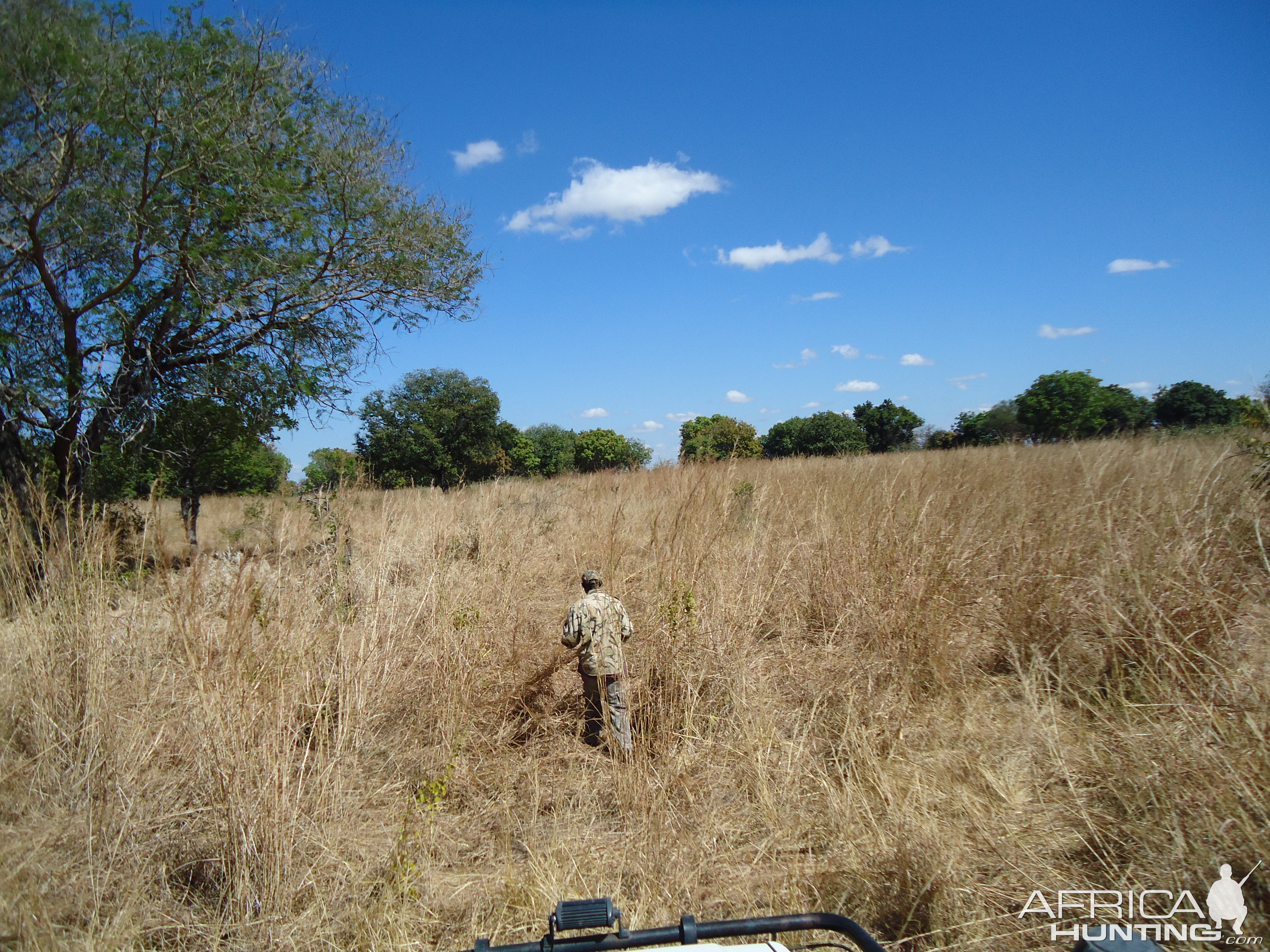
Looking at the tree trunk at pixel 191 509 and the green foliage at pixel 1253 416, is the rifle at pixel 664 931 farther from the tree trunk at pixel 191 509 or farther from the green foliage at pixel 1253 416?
the tree trunk at pixel 191 509

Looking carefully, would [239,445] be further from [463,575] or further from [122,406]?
[463,575]

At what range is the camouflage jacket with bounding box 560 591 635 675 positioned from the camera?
11.1 ft

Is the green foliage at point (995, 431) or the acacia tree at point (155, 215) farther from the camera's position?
the green foliage at point (995, 431)

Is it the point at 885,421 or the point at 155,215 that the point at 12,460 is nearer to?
the point at 155,215

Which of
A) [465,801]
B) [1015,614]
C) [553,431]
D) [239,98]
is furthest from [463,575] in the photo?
[553,431]

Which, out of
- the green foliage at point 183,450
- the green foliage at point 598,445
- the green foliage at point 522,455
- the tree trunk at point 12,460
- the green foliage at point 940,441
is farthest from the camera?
the green foliage at point 598,445

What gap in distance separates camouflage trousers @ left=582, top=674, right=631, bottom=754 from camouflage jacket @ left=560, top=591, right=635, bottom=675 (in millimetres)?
60

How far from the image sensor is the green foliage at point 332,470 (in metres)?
4.16

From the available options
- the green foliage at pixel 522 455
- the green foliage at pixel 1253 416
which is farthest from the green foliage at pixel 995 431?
the green foliage at pixel 522 455

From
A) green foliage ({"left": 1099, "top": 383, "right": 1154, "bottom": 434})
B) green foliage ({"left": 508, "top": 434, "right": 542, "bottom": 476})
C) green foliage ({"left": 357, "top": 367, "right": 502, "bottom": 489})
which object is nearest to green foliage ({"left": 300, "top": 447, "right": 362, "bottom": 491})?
green foliage ({"left": 1099, "top": 383, "right": 1154, "bottom": 434})

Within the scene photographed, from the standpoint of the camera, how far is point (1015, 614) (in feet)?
12.4

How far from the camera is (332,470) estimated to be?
4801mm

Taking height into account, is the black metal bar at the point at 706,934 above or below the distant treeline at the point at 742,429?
below

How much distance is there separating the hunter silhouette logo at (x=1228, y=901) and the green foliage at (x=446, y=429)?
20305 millimetres
